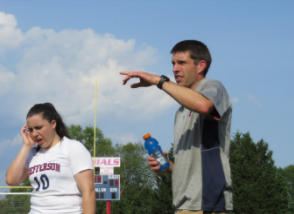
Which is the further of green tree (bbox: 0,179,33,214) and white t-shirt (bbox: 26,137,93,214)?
green tree (bbox: 0,179,33,214)

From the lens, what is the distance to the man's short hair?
3.78 meters

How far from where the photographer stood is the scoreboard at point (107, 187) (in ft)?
76.1

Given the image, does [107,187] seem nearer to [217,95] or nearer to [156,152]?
[156,152]

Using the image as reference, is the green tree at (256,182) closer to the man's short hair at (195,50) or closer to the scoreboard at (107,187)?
the scoreboard at (107,187)

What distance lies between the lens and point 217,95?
11.1 ft

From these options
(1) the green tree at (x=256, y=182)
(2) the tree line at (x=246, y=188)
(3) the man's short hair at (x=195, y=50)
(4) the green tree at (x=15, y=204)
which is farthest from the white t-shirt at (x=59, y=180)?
(1) the green tree at (x=256, y=182)

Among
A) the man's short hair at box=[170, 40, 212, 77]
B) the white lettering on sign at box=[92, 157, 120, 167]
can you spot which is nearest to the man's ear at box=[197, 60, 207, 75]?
the man's short hair at box=[170, 40, 212, 77]

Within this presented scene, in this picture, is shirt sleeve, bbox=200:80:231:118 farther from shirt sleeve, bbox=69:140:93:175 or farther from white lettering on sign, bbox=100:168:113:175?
white lettering on sign, bbox=100:168:113:175

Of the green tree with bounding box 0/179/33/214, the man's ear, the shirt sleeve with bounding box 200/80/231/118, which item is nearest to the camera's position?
the shirt sleeve with bounding box 200/80/231/118

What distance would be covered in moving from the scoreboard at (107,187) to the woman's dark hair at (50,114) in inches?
747

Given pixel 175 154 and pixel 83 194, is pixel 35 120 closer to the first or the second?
pixel 83 194

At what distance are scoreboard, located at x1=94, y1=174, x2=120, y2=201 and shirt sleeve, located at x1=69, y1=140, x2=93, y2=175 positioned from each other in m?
19.2

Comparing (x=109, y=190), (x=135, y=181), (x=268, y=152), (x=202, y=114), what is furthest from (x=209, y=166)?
(x=135, y=181)

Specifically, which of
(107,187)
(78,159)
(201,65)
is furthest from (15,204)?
(201,65)
